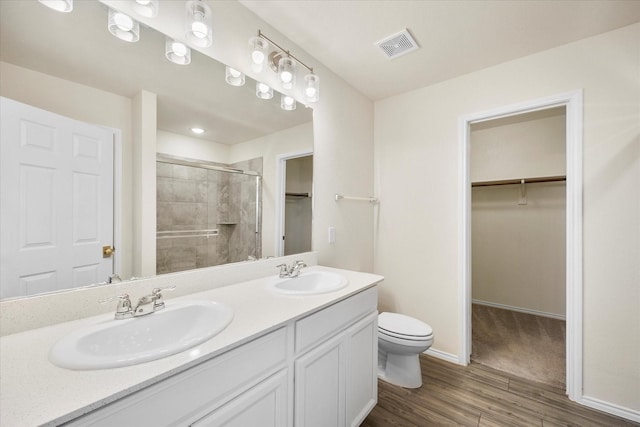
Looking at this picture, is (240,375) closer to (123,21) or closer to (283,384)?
(283,384)

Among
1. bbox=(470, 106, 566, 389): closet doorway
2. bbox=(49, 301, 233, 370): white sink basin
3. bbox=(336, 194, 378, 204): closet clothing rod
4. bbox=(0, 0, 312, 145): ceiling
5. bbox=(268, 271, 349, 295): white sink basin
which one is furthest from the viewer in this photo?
bbox=(470, 106, 566, 389): closet doorway

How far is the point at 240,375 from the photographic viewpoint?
857mm

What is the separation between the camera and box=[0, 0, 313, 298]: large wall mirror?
924 millimetres

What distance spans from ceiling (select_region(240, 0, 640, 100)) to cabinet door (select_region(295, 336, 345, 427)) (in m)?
1.89

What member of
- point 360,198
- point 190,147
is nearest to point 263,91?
point 190,147

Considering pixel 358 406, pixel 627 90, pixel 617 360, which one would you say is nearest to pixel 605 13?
pixel 627 90

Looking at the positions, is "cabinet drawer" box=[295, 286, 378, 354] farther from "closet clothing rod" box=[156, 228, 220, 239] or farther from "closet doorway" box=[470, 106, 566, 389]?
"closet doorway" box=[470, 106, 566, 389]

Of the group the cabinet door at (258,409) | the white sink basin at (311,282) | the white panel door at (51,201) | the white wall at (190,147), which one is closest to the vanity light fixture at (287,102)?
the white wall at (190,147)

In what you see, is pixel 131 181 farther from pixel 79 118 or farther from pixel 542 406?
pixel 542 406

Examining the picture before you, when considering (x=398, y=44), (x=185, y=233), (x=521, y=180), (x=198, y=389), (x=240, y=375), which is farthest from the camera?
(x=521, y=180)

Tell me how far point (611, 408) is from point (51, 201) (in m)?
3.17

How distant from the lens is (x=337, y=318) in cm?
128

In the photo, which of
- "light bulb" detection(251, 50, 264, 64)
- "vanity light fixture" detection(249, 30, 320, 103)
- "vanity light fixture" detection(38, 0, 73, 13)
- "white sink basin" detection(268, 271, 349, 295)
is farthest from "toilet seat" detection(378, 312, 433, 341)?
"vanity light fixture" detection(38, 0, 73, 13)

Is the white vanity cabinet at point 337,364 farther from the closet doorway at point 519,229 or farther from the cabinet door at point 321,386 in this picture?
the closet doorway at point 519,229
